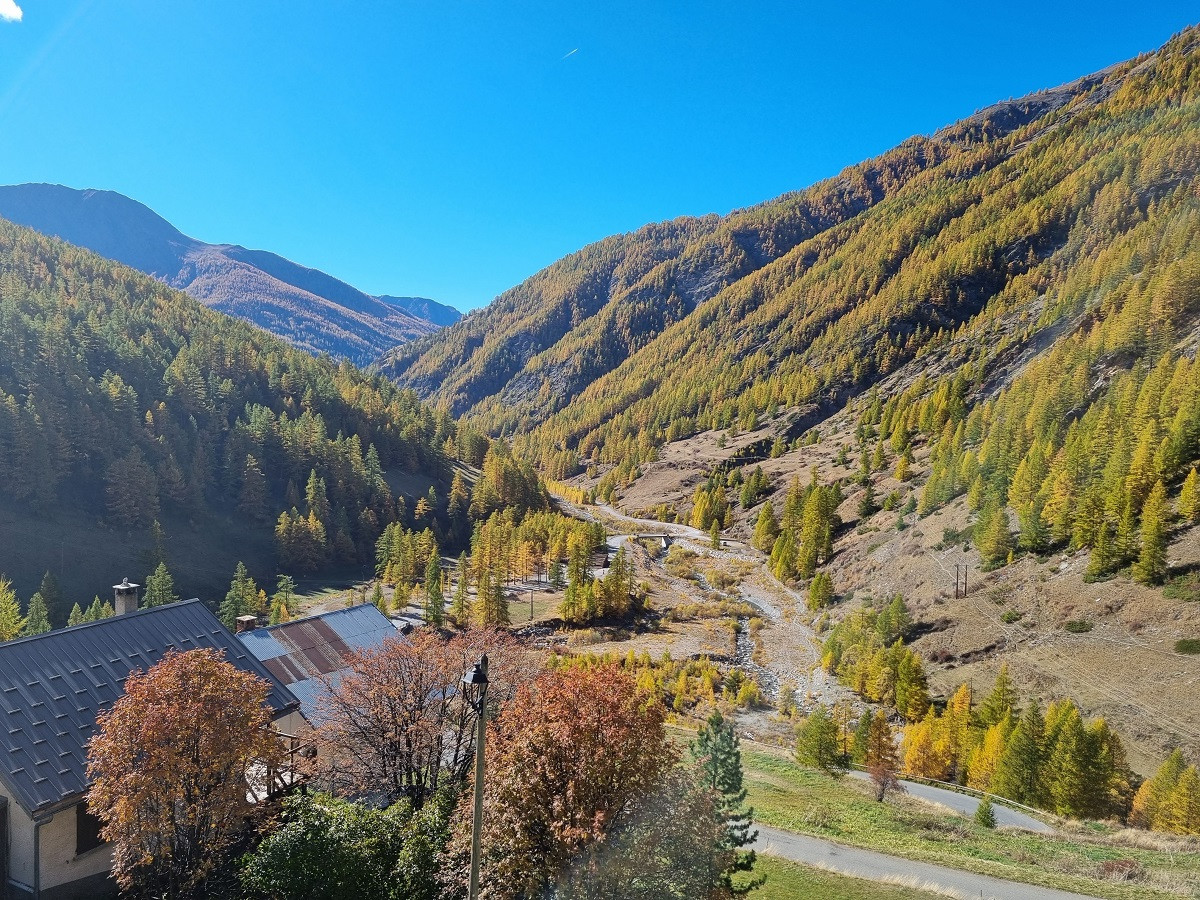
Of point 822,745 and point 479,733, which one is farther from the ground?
point 479,733

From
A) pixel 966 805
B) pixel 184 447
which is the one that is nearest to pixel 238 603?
pixel 184 447

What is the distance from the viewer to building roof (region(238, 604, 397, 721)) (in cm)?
→ 3009

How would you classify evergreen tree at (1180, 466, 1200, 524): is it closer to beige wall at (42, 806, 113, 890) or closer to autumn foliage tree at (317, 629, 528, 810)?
autumn foliage tree at (317, 629, 528, 810)

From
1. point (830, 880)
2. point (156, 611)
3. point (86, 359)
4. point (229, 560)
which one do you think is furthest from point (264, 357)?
point (830, 880)

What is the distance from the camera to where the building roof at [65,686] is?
16.6 meters

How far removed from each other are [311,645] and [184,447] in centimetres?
10793

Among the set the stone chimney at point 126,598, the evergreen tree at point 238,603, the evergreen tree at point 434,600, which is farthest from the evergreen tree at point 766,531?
the stone chimney at point 126,598

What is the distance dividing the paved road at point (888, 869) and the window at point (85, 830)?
2212cm

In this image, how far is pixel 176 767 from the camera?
15070mm

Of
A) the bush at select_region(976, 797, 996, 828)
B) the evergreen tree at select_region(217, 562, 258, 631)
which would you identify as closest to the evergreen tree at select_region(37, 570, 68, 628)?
the evergreen tree at select_region(217, 562, 258, 631)

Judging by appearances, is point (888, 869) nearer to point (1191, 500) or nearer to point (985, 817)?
point (985, 817)

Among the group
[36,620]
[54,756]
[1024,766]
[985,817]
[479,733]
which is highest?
[479,733]

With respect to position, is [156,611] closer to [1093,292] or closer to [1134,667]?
[1134,667]

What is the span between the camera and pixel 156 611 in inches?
902
